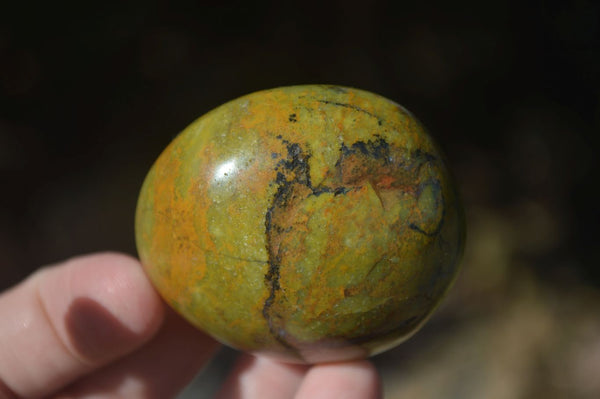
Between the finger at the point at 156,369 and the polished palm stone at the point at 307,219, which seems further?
the finger at the point at 156,369

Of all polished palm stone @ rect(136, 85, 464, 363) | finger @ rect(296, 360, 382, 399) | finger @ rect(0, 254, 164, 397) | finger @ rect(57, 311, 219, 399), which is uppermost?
polished palm stone @ rect(136, 85, 464, 363)

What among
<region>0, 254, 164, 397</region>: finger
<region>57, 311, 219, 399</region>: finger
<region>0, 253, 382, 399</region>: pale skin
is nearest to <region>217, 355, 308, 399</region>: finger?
<region>0, 253, 382, 399</region>: pale skin

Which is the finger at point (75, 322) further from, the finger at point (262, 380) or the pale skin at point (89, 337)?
the finger at point (262, 380)

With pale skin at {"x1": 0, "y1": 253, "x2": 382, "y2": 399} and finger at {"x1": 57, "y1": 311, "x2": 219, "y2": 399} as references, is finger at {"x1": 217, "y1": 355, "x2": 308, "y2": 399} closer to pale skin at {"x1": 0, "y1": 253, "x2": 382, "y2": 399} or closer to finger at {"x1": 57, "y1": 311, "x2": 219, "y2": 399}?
pale skin at {"x1": 0, "y1": 253, "x2": 382, "y2": 399}

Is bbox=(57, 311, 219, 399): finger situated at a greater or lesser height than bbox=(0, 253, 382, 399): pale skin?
lesser

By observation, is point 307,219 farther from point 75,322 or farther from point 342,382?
point 75,322

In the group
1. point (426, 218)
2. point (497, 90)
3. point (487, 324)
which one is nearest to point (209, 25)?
point (497, 90)

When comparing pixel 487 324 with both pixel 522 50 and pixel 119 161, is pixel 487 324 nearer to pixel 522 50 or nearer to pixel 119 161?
pixel 522 50

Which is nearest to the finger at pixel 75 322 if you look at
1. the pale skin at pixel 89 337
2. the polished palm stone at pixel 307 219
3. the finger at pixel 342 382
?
the pale skin at pixel 89 337
